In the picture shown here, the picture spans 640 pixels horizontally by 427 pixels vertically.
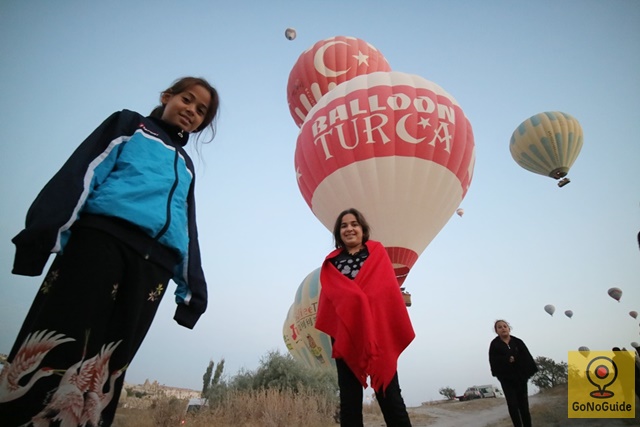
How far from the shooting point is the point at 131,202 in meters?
1.33

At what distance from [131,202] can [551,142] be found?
17.3 meters

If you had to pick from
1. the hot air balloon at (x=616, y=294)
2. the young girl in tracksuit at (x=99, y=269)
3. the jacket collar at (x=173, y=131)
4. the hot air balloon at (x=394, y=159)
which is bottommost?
the young girl in tracksuit at (x=99, y=269)

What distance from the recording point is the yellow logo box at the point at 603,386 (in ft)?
20.0

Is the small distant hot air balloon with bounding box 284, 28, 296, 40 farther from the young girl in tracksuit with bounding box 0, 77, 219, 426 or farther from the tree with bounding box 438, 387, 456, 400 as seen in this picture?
the tree with bounding box 438, 387, 456, 400

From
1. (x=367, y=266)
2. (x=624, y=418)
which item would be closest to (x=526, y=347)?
(x=624, y=418)

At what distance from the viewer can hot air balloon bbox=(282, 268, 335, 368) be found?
13367mm

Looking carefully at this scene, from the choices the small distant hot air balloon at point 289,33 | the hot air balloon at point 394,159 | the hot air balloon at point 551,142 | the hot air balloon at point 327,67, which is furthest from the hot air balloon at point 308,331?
the hot air balloon at point 551,142

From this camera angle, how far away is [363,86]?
28.7ft

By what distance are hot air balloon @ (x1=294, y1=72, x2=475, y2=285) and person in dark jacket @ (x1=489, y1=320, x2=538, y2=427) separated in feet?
10.7

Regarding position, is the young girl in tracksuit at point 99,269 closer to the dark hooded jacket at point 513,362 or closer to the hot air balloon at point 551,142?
the dark hooded jacket at point 513,362

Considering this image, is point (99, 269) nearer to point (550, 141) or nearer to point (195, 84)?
point (195, 84)

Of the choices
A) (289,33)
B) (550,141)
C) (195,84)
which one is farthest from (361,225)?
(550,141)

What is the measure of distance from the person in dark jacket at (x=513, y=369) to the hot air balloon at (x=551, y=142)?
1295 cm

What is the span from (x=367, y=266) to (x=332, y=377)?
31.6 feet
